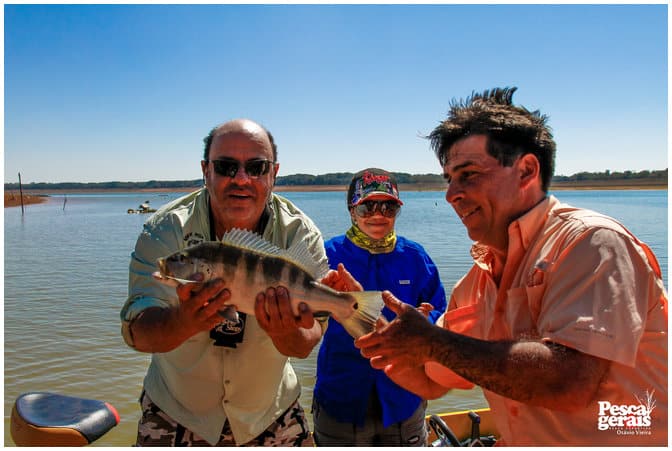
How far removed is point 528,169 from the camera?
117 inches

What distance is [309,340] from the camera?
363 centimetres

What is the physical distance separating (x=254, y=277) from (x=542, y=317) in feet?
5.66

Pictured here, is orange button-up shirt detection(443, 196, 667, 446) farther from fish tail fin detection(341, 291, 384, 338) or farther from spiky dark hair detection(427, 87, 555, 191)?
fish tail fin detection(341, 291, 384, 338)

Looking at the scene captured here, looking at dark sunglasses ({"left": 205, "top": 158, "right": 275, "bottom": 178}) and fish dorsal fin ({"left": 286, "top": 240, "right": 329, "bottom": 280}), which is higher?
dark sunglasses ({"left": 205, "top": 158, "right": 275, "bottom": 178})

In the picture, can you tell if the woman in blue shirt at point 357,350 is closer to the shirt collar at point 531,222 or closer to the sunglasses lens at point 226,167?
the sunglasses lens at point 226,167

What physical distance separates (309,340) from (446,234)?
3055 cm

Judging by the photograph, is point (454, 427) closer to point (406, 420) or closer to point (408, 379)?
point (406, 420)

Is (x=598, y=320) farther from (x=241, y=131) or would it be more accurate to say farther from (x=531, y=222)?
(x=241, y=131)

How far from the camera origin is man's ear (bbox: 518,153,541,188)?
9.67 feet

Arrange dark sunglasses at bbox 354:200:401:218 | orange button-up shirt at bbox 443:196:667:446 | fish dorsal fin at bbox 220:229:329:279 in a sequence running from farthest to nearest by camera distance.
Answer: dark sunglasses at bbox 354:200:401:218
fish dorsal fin at bbox 220:229:329:279
orange button-up shirt at bbox 443:196:667:446

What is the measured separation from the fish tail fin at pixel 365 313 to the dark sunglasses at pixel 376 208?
178 cm

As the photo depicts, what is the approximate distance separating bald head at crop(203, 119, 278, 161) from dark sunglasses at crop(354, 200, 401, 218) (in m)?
1.33

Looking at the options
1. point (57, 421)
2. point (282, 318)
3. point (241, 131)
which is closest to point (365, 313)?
point (282, 318)

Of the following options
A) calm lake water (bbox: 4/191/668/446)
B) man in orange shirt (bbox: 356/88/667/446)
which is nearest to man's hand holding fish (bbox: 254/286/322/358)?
man in orange shirt (bbox: 356/88/667/446)
